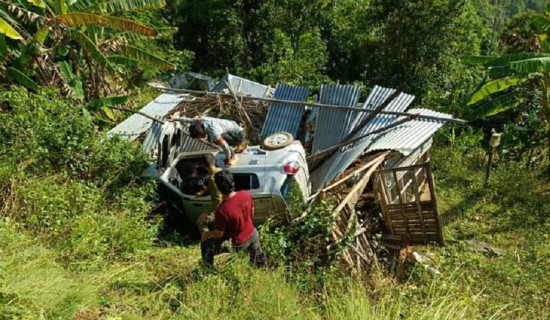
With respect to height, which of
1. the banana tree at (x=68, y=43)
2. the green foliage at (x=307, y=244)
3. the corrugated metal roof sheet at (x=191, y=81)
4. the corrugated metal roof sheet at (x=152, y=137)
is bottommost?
the green foliage at (x=307, y=244)

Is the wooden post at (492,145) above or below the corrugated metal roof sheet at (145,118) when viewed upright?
below

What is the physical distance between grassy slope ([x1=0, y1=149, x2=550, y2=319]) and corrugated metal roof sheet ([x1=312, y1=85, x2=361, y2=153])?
8.54 feet

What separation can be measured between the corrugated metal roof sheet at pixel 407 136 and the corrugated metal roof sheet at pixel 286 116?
213cm

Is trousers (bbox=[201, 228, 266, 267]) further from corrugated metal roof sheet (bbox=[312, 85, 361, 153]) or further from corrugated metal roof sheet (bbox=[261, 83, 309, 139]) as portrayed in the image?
corrugated metal roof sheet (bbox=[261, 83, 309, 139])

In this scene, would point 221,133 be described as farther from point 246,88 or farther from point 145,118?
point 246,88

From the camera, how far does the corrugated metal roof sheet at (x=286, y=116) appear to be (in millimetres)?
9398

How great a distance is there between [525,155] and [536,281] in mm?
5127

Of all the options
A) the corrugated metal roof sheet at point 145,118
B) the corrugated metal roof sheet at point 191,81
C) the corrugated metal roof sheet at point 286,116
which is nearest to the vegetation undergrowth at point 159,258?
the corrugated metal roof sheet at point 145,118

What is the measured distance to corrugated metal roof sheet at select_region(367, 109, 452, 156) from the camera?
23.9 ft

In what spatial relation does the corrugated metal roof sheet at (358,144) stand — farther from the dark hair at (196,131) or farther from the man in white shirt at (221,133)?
the dark hair at (196,131)

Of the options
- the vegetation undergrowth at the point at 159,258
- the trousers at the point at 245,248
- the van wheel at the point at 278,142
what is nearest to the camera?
the vegetation undergrowth at the point at 159,258

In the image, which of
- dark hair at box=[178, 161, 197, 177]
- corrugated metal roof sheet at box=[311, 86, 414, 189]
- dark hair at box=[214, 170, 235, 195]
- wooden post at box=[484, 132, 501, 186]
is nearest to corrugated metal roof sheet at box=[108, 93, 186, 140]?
dark hair at box=[178, 161, 197, 177]

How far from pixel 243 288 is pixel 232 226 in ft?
2.19

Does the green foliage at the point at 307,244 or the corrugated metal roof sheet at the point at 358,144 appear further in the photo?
the corrugated metal roof sheet at the point at 358,144
